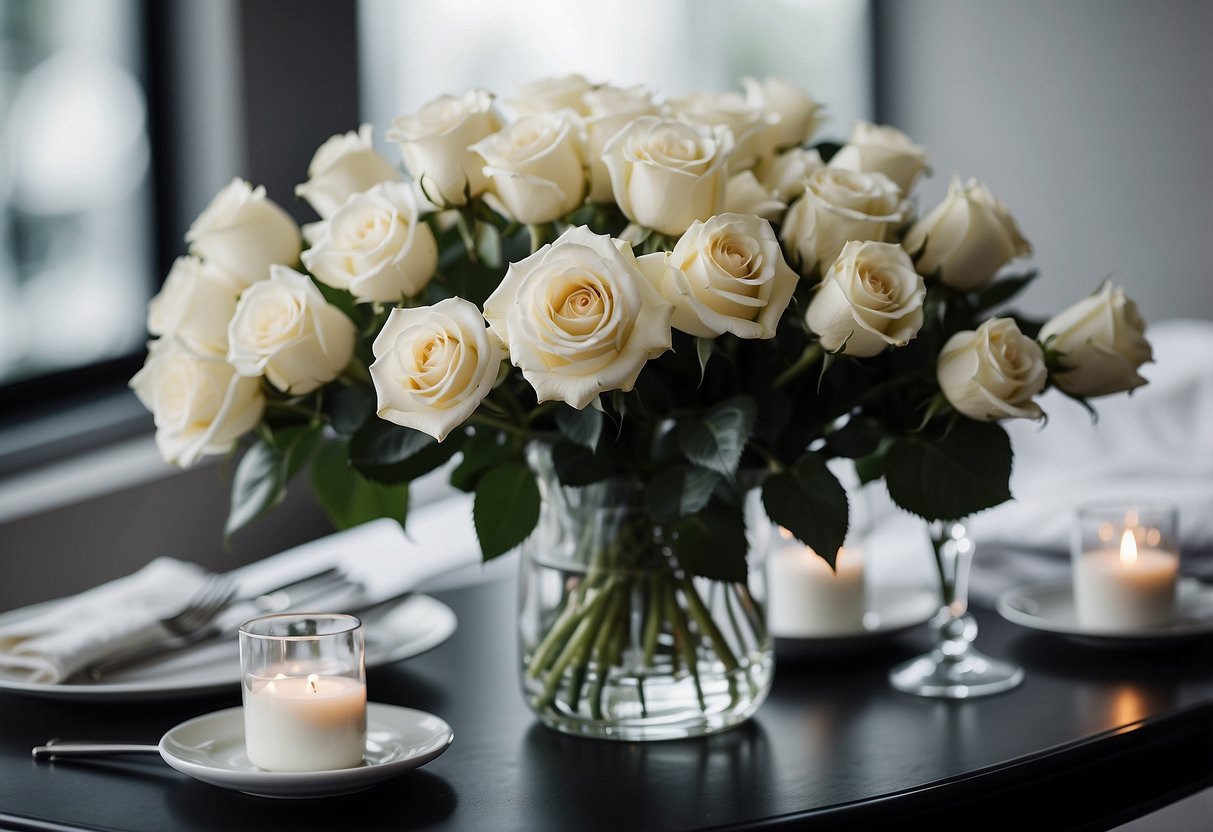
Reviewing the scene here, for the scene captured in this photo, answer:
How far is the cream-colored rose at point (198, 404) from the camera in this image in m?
0.85

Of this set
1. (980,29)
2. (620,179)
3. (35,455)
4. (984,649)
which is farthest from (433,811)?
(980,29)

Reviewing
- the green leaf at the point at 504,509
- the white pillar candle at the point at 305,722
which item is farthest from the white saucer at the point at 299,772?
the green leaf at the point at 504,509

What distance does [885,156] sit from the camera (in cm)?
90

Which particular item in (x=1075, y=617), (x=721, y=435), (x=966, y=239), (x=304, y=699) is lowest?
(x=1075, y=617)

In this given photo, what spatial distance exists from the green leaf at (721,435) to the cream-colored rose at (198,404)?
27 cm

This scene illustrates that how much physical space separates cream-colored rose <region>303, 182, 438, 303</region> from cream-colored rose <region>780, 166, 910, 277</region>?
22cm

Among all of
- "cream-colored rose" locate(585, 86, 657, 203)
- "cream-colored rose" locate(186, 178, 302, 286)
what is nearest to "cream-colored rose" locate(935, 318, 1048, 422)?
"cream-colored rose" locate(585, 86, 657, 203)

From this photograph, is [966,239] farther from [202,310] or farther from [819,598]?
[202,310]

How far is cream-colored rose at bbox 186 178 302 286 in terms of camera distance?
889mm

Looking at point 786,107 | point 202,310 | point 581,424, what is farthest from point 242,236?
point 786,107

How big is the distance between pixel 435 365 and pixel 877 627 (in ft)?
1.74

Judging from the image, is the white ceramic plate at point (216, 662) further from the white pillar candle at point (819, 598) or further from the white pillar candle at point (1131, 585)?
the white pillar candle at point (1131, 585)

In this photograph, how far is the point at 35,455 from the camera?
2.08 metres

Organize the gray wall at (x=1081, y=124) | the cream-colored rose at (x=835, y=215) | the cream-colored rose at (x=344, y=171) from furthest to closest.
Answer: the gray wall at (x=1081, y=124), the cream-colored rose at (x=344, y=171), the cream-colored rose at (x=835, y=215)
